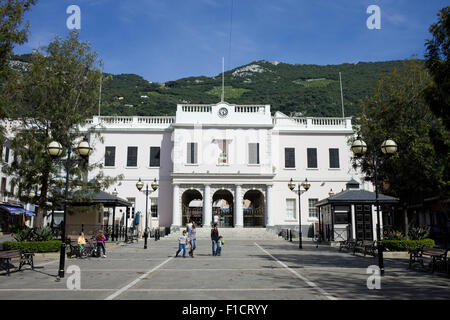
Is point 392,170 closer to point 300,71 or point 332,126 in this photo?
point 332,126

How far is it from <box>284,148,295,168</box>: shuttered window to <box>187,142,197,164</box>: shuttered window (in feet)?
32.3

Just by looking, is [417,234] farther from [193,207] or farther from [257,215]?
[193,207]

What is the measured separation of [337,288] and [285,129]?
107 ft

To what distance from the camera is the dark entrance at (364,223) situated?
2583 centimetres

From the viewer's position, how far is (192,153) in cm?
3841

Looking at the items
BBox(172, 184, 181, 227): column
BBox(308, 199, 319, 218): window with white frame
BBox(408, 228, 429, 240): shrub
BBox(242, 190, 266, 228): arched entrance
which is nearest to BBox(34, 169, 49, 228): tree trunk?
BBox(172, 184, 181, 227): column

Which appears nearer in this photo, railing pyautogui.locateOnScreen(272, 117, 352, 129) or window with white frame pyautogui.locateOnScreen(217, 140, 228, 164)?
window with white frame pyautogui.locateOnScreen(217, 140, 228, 164)

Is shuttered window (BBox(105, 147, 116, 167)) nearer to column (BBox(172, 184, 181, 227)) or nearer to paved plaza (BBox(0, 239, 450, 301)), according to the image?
column (BBox(172, 184, 181, 227))

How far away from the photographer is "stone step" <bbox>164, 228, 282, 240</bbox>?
112 feet

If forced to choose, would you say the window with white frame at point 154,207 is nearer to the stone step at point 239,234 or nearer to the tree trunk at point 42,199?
the stone step at point 239,234

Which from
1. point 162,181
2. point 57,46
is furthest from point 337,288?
point 162,181

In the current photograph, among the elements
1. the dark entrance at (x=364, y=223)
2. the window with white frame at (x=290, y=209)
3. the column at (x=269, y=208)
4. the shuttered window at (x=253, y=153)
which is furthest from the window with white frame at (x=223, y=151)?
the dark entrance at (x=364, y=223)

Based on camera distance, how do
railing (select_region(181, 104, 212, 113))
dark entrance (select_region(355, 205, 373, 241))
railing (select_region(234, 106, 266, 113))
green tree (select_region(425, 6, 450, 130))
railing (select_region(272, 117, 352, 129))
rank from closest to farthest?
green tree (select_region(425, 6, 450, 130)) → dark entrance (select_region(355, 205, 373, 241)) → railing (select_region(181, 104, 212, 113)) → railing (select_region(234, 106, 266, 113)) → railing (select_region(272, 117, 352, 129))

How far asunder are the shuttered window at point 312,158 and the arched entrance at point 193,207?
1244 cm
